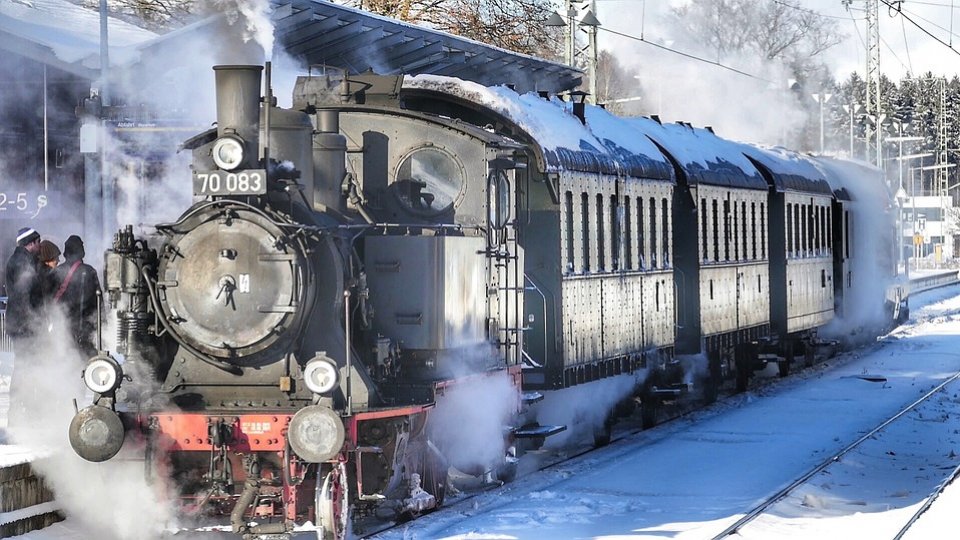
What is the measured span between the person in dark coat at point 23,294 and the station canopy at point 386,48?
3047mm

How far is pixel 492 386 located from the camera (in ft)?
35.0

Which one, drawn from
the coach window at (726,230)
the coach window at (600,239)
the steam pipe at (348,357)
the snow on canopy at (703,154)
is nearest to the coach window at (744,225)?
the snow on canopy at (703,154)

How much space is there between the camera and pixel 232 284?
8.69 m

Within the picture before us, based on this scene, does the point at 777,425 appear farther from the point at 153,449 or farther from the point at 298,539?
the point at 153,449

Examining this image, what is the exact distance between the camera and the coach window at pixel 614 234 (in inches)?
562

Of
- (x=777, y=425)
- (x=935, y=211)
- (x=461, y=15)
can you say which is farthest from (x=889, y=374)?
(x=935, y=211)

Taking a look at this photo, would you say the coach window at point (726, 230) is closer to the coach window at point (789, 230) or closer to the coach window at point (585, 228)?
the coach window at point (789, 230)

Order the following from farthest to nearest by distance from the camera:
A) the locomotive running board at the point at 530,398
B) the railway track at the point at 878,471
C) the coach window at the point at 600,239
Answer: the coach window at the point at 600,239
the locomotive running board at the point at 530,398
the railway track at the point at 878,471

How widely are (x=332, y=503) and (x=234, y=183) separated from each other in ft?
6.73

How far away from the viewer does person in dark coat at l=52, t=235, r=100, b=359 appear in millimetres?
11180

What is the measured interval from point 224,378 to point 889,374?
1631 centimetres

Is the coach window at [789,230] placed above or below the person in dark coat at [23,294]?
above

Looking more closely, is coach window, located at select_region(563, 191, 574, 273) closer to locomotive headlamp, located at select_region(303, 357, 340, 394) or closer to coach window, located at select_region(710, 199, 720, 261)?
locomotive headlamp, located at select_region(303, 357, 340, 394)

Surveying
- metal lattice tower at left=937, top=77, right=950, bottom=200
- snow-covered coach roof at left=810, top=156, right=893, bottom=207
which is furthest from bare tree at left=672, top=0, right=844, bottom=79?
metal lattice tower at left=937, top=77, right=950, bottom=200
